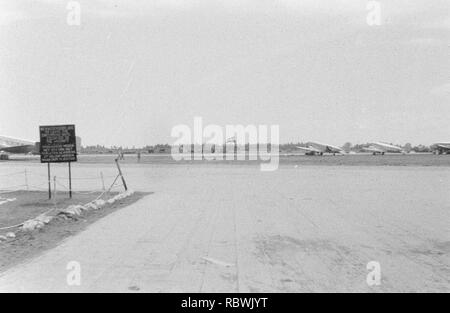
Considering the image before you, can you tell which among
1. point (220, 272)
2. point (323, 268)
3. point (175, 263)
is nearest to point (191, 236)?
point (175, 263)

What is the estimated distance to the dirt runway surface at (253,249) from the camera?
6.04m

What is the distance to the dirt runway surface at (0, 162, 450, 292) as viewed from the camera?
6.04m

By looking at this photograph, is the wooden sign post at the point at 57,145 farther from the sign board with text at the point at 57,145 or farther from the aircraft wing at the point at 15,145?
the aircraft wing at the point at 15,145

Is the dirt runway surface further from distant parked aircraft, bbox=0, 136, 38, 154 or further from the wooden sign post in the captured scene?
distant parked aircraft, bbox=0, 136, 38, 154

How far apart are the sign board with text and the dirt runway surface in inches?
197

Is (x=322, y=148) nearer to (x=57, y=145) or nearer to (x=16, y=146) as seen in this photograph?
(x=16, y=146)

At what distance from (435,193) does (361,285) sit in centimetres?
1471

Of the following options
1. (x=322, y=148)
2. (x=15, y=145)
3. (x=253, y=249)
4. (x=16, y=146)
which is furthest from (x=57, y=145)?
(x=322, y=148)

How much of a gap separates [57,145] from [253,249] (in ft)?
43.0

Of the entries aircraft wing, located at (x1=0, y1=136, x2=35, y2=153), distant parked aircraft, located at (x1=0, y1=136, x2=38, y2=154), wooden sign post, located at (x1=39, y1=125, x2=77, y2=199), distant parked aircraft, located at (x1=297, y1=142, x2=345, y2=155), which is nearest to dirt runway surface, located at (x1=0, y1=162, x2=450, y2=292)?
wooden sign post, located at (x1=39, y1=125, x2=77, y2=199)

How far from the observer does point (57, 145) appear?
724 inches

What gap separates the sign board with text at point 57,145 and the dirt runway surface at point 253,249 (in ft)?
16.4
